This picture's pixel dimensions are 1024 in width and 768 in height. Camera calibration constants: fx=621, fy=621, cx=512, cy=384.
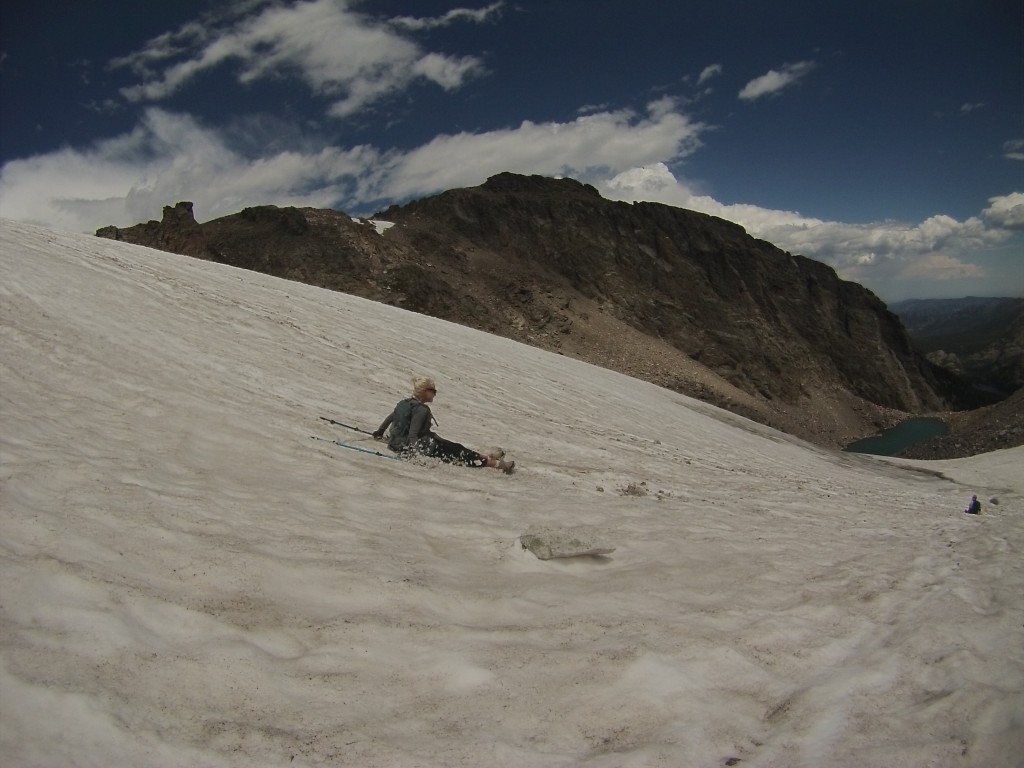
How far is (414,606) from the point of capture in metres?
3.79

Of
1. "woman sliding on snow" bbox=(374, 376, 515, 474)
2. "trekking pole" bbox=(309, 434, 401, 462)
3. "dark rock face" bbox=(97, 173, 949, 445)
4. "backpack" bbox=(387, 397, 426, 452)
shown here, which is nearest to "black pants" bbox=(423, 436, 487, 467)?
"woman sliding on snow" bbox=(374, 376, 515, 474)

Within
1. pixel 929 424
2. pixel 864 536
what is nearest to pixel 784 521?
pixel 864 536

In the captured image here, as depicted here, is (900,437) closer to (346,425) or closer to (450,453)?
(450,453)

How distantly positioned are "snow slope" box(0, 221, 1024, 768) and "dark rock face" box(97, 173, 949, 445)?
3735cm

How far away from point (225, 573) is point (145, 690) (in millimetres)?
1093

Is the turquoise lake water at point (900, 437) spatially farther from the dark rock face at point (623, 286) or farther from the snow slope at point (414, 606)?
the snow slope at point (414, 606)

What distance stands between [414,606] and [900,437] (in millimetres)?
71037

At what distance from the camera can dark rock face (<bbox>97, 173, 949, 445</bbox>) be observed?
152 feet

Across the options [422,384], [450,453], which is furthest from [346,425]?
[450,453]

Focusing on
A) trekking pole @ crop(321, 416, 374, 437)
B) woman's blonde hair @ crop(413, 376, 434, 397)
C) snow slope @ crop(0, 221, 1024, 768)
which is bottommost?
snow slope @ crop(0, 221, 1024, 768)

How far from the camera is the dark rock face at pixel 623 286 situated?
46312mm

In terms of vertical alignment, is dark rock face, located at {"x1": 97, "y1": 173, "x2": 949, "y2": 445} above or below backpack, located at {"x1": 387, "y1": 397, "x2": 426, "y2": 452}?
above

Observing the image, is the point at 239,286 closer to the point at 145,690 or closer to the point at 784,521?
the point at 784,521

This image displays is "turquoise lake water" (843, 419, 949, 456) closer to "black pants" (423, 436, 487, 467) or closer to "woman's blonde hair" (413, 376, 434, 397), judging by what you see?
"black pants" (423, 436, 487, 467)
